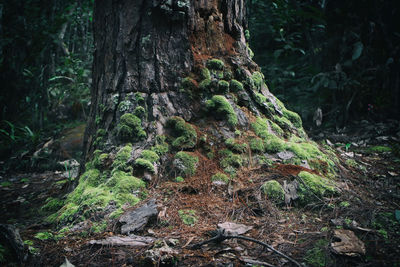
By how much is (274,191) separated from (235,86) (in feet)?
4.10

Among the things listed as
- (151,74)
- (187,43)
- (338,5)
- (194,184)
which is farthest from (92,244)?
(338,5)

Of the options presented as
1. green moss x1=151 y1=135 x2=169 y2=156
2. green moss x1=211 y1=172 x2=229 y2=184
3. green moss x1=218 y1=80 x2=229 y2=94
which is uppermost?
green moss x1=218 y1=80 x2=229 y2=94

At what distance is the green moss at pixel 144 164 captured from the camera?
223 centimetres

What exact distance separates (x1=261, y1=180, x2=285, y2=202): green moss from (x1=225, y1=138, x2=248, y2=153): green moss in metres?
0.47

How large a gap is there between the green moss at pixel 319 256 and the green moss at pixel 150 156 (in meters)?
1.41

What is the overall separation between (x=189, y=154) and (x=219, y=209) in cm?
60

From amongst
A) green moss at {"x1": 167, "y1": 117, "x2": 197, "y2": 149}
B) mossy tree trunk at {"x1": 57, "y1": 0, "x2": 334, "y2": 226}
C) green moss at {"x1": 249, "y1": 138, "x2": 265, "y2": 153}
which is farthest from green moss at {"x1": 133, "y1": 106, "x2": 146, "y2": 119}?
green moss at {"x1": 249, "y1": 138, "x2": 265, "y2": 153}

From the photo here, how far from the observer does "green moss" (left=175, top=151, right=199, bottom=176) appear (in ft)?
7.48

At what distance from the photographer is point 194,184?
2205 mm

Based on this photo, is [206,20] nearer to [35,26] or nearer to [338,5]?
[338,5]

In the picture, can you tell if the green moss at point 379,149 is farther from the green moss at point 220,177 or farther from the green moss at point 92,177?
the green moss at point 92,177

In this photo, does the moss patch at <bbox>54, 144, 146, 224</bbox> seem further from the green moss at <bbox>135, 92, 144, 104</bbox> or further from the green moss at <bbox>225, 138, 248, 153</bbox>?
the green moss at <bbox>225, 138, 248, 153</bbox>

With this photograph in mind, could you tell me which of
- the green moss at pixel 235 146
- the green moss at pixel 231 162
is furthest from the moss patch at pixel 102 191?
the green moss at pixel 235 146

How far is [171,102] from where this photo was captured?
256 centimetres
